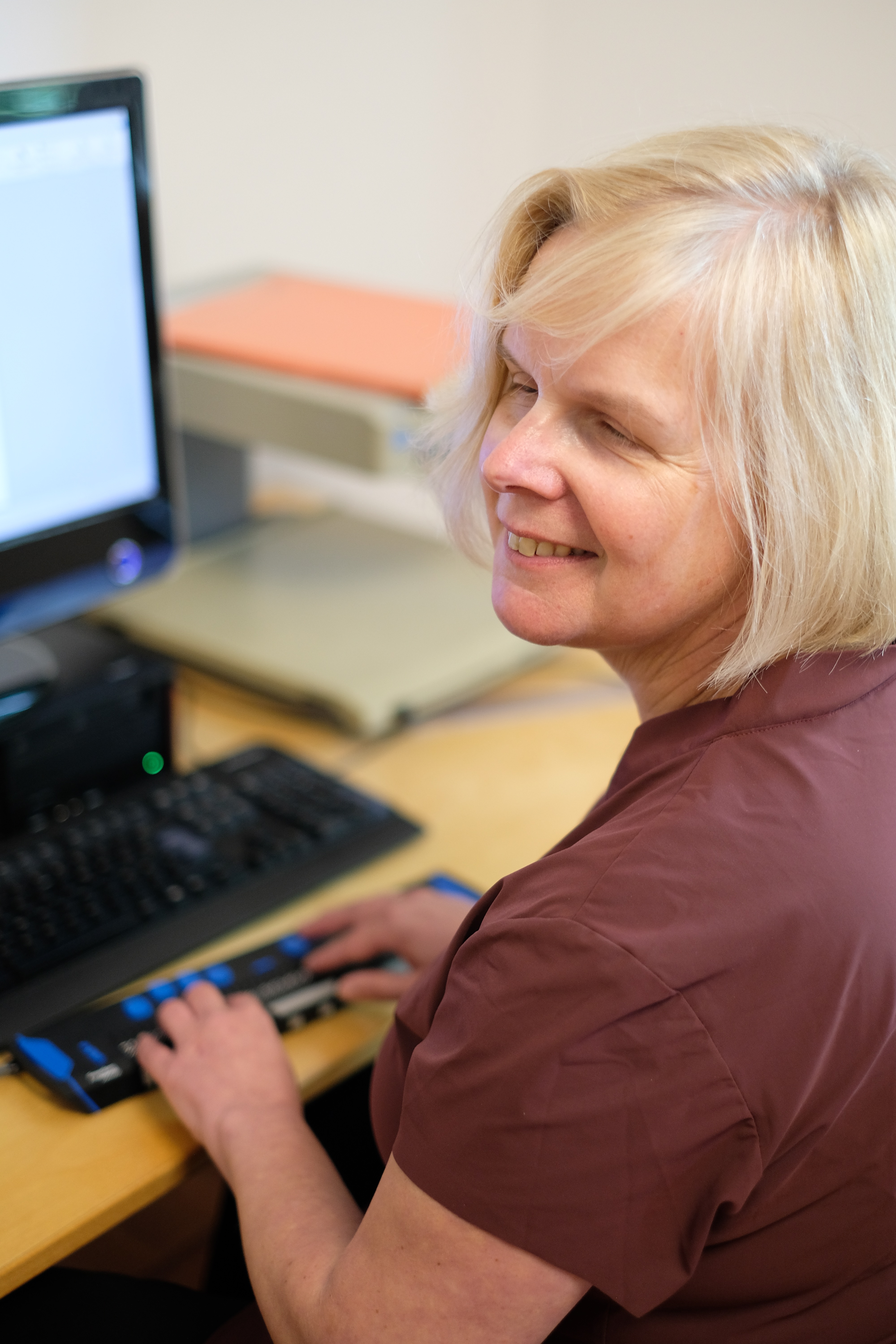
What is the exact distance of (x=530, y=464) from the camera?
69 centimetres

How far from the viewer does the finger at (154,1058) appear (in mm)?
785

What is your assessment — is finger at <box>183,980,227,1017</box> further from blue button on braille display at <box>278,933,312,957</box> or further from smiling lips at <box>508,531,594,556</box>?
smiling lips at <box>508,531,594,556</box>

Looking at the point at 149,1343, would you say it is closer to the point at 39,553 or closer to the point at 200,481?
the point at 39,553

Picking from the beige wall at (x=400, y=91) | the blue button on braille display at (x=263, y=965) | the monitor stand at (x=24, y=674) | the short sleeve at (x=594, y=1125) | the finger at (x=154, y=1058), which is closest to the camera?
the short sleeve at (x=594, y=1125)

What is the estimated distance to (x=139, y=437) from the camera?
1142mm

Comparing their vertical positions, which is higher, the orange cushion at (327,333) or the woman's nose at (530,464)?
the woman's nose at (530,464)

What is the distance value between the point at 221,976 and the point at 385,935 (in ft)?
0.38

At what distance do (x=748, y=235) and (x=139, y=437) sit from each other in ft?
2.15

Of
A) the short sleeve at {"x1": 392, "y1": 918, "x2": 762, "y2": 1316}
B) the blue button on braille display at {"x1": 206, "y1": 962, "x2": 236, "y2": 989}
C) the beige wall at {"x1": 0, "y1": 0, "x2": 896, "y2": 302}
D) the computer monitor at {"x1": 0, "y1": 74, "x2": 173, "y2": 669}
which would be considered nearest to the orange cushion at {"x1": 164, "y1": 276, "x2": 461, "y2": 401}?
the beige wall at {"x1": 0, "y1": 0, "x2": 896, "y2": 302}

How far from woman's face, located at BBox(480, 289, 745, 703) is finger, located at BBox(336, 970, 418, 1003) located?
10.6 inches

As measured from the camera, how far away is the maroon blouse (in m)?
0.57

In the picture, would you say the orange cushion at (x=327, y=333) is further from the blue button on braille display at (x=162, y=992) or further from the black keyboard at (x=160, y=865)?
the blue button on braille display at (x=162, y=992)

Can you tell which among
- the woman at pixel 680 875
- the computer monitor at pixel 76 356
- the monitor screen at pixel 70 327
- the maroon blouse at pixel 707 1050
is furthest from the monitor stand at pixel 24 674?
the maroon blouse at pixel 707 1050

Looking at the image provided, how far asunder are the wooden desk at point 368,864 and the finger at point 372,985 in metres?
0.02
